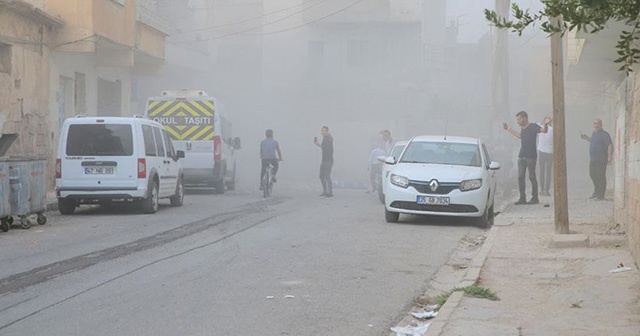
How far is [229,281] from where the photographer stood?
985cm

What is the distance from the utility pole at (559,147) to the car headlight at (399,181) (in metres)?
3.06

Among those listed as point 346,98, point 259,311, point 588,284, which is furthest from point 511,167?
point 346,98

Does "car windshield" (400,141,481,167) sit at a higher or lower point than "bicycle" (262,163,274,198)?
higher

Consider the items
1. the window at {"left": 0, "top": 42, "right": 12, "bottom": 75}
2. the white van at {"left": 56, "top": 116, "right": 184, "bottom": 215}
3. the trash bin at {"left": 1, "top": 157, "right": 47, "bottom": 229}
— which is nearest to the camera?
the trash bin at {"left": 1, "top": 157, "right": 47, "bottom": 229}

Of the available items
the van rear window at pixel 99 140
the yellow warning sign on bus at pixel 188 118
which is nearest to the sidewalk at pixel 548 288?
the van rear window at pixel 99 140

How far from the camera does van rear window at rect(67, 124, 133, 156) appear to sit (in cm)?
1877

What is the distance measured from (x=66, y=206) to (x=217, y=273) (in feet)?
31.2

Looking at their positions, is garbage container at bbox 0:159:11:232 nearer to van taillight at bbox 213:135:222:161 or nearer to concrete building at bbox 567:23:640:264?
concrete building at bbox 567:23:640:264

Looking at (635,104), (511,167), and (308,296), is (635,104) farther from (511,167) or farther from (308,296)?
(511,167)

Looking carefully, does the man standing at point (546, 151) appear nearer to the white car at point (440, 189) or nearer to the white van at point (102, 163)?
the white car at point (440, 189)

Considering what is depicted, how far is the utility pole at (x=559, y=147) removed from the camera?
14375mm

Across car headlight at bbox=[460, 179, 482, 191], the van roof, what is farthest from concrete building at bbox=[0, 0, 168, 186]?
car headlight at bbox=[460, 179, 482, 191]

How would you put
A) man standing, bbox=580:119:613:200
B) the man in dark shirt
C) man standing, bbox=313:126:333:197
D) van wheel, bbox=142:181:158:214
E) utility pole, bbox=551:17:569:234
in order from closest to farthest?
utility pole, bbox=551:17:569:234 → van wheel, bbox=142:181:158:214 → the man in dark shirt → man standing, bbox=580:119:613:200 → man standing, bbox=313:126:333:197

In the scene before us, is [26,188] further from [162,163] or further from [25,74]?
[25,74]
